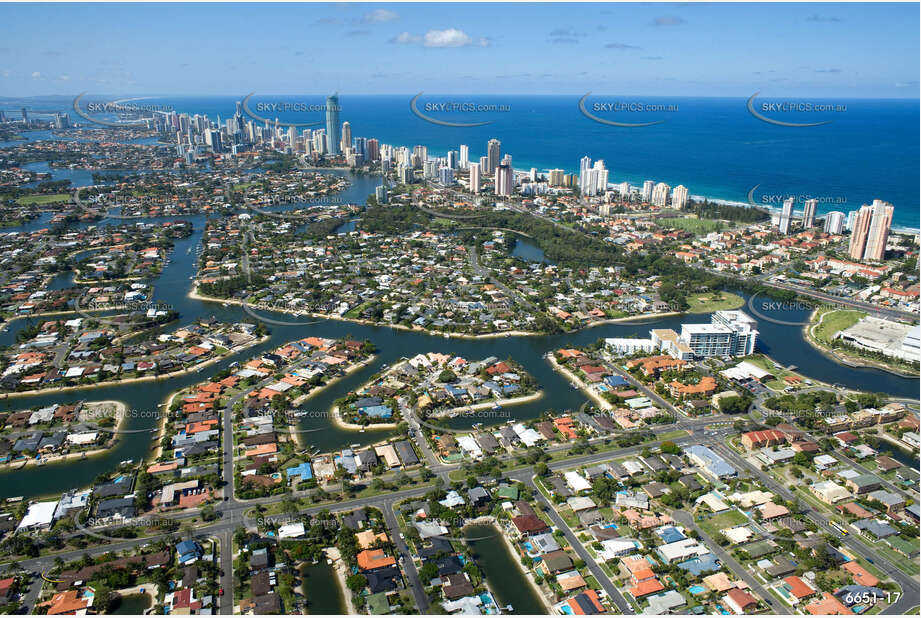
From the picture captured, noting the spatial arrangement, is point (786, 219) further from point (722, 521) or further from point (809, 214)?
point (722, 521)

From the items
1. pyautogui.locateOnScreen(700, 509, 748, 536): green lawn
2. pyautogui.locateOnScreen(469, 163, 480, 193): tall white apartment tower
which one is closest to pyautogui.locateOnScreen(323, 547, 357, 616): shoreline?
pyautogui.locateOnScreen(700, 509, 748, 536): green lawn

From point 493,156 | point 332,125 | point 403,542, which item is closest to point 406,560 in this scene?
point 403,542

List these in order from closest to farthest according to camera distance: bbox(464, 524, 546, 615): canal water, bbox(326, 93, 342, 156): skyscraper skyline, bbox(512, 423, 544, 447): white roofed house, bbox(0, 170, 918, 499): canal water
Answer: bbox(464, 524, 546, 615): canal water, bbox(0, 170, 918, 499): canal water, bbox(512, 423, 544, 447): white roofed house, bbox(326, 93, 342, 156): skyscraper skyline

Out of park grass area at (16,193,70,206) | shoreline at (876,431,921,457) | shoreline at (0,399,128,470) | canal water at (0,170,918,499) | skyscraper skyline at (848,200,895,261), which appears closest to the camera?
shoreline at (0,399,128,470)

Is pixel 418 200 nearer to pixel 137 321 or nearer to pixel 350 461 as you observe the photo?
pixel 137 321

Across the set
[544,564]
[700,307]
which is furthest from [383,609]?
[700,307]

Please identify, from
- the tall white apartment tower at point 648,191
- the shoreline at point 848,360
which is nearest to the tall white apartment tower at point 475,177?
the tall white apartment tower at point 648,191

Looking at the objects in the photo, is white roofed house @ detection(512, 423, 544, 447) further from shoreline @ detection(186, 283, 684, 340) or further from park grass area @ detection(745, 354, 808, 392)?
park grass area @ detection(745, 354, 808, 392)
